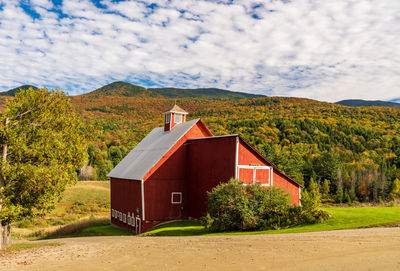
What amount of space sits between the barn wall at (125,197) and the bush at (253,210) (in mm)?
8553

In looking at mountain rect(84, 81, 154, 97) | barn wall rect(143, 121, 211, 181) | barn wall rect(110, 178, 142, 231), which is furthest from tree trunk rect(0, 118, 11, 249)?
mountain rect(84, 81, 154, 97)

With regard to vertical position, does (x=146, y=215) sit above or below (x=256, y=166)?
below

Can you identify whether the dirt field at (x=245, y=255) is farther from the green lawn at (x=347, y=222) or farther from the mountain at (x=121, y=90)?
the mountain at (x=121, y=90)

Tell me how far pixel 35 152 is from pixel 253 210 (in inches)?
550

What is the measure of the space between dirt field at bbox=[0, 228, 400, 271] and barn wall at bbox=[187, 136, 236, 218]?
388 inches

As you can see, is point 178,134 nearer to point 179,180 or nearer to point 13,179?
point 179,180

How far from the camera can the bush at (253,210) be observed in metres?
21.3

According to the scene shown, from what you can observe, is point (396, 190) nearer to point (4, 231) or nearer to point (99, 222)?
point (99, 222)

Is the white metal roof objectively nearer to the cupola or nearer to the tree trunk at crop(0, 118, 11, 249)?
the cupola

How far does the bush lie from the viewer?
2130 cm

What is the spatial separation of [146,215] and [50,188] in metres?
10.2

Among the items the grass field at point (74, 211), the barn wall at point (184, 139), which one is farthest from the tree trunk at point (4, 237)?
the barn wall at point (184, 139)

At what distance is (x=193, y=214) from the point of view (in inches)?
1171

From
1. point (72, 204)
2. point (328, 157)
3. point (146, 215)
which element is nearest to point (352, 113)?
point (328, 157)
